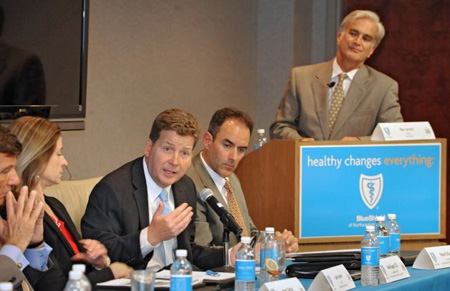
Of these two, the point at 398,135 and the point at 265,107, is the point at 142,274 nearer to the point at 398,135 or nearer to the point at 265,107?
the point at 398,135

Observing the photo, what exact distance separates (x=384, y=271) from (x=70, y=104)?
2830 mm

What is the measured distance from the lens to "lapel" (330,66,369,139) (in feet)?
18.9

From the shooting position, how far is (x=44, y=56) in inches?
230

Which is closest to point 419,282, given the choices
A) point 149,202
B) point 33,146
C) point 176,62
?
point 149,202

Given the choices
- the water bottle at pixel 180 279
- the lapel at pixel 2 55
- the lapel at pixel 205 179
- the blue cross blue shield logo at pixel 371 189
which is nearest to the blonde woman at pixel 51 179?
the water bottle at pixel 180 279

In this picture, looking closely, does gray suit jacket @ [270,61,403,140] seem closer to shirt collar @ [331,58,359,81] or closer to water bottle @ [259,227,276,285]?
shirt collar @ [331,58,359,81]

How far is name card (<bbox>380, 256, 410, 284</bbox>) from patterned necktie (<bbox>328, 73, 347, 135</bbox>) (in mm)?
1757

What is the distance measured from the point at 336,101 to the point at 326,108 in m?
0.10

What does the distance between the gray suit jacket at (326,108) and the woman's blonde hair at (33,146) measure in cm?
212

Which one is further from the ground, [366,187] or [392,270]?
[366,187]

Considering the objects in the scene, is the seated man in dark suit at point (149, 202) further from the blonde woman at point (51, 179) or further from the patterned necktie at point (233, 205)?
the patterned necktie at point (233, 205)

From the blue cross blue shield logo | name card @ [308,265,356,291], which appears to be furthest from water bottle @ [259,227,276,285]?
the blue cross blue shield logo

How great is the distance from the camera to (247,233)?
4.99 meters

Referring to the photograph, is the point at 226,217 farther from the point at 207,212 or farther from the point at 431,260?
the point at 431,260
